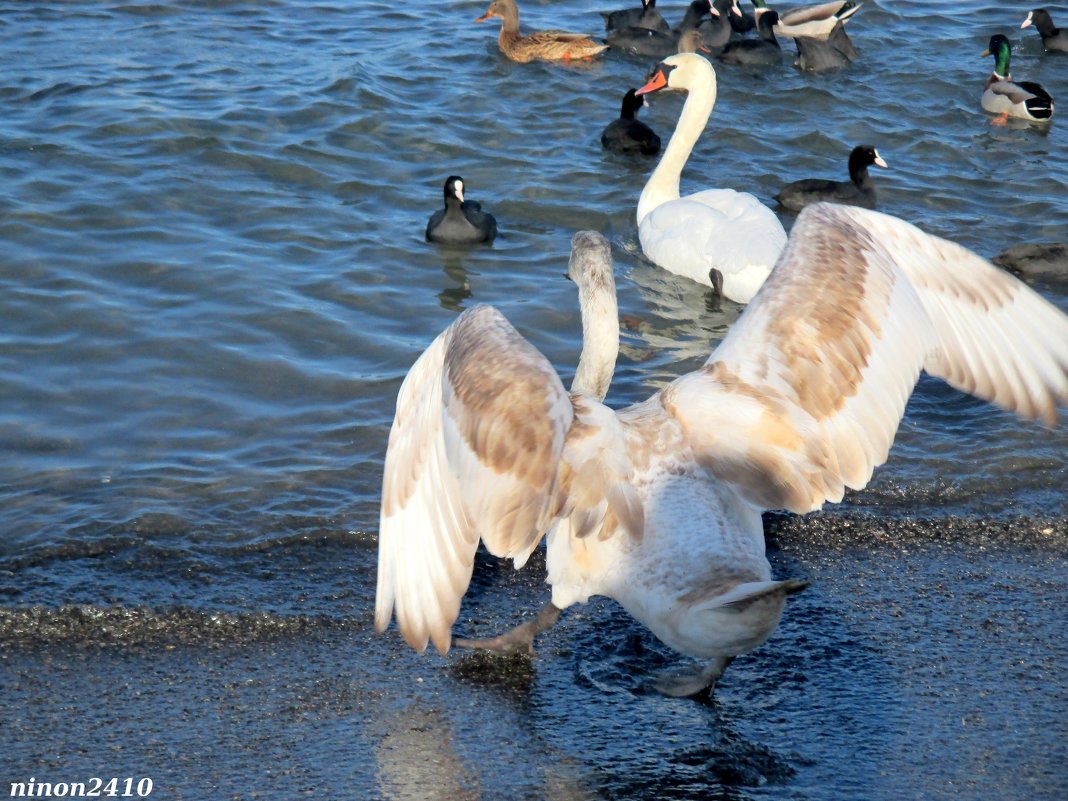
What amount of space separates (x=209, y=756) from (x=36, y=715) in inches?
25.6

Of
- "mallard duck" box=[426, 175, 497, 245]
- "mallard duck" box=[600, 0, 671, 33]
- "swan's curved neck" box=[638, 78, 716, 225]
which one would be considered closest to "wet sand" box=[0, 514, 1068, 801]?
"mallard duck" box=[426, 175, 497, 245]

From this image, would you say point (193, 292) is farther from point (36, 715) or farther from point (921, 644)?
point (921, 644)

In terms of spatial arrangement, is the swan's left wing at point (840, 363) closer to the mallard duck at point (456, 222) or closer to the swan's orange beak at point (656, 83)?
the mallard duck at point (456, 222)

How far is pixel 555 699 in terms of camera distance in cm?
463

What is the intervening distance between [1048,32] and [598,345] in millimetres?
12480

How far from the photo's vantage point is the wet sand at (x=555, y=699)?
414 centimetres

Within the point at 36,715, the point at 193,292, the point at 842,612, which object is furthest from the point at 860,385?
the point at 193,292

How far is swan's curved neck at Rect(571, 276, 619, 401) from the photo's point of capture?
5613 millimetres

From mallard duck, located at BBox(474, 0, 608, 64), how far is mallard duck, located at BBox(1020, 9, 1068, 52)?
5125 mm

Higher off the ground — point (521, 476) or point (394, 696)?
point (521, 476)

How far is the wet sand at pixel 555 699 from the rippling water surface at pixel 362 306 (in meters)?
0.02

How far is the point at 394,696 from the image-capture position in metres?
4.62

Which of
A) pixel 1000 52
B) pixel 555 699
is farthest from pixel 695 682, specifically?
pixel 1000 52

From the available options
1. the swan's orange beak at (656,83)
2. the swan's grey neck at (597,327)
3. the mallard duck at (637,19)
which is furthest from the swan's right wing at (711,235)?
the mallard duck at (637,19)
